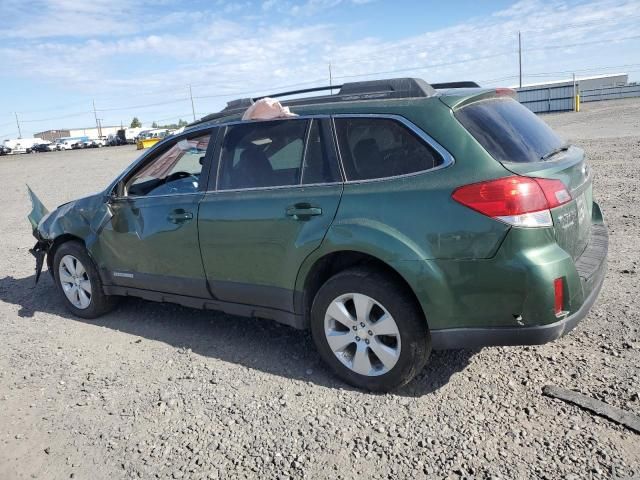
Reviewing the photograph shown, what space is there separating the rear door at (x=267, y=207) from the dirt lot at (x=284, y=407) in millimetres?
625

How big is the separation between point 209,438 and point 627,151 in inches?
510

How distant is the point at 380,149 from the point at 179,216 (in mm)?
1779

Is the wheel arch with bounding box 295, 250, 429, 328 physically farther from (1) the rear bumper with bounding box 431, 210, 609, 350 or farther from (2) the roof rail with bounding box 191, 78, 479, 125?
(2) the roof rail with bounding box 191, 78, 479, 125

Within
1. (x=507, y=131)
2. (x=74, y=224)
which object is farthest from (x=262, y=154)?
(x=74, y=224)

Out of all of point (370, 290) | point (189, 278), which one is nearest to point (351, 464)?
point (370, 290)

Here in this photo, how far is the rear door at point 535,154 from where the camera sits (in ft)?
10.3

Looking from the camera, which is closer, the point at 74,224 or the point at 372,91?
the point at 372,91

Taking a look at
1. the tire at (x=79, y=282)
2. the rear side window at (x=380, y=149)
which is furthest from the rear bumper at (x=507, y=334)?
the tire at (x=79, y=282)

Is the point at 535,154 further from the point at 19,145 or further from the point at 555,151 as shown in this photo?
the point at 19,145

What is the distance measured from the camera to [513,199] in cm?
295

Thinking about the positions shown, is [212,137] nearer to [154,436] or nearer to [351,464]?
[154,436]

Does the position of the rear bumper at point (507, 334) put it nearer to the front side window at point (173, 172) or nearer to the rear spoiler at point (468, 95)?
the rear spoiler at point (468, 95)

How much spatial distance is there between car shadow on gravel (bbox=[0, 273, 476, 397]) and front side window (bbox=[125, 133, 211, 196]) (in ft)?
4.03

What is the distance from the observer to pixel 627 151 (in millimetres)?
12961
